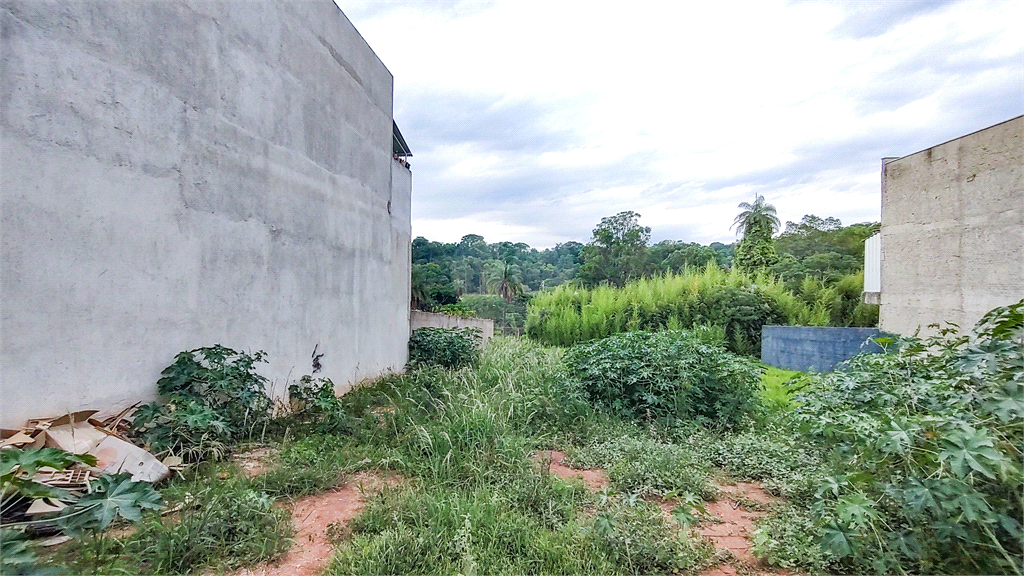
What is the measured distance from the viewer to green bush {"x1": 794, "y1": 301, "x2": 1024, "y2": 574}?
1.58m

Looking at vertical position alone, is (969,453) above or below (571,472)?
above

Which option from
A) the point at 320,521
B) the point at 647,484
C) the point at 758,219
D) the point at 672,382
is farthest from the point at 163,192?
the point at 758,219

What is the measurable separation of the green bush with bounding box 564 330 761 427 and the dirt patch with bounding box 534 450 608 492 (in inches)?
40.4

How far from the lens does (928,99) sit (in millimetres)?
3336

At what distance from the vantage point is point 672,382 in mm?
4109

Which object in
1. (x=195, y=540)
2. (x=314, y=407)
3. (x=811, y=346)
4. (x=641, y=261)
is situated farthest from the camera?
(x=641, y=261)

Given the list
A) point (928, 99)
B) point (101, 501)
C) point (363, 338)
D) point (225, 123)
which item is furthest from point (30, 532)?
point (928, 99)

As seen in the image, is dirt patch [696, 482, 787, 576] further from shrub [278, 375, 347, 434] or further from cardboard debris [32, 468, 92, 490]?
cardboard debris [32, 468, 92, 490]

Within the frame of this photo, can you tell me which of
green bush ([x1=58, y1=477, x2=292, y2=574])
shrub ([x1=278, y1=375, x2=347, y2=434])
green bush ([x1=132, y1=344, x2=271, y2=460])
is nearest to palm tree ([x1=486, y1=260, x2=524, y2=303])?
shrub ([x1=278, y1=375, x2=347, y2=434])

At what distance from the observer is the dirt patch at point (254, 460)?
8.93 feet

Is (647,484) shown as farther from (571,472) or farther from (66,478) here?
(66,478)

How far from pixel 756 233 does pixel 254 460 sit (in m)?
19.8

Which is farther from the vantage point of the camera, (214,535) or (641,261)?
(641,261)

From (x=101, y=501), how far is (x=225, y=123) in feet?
9.04
